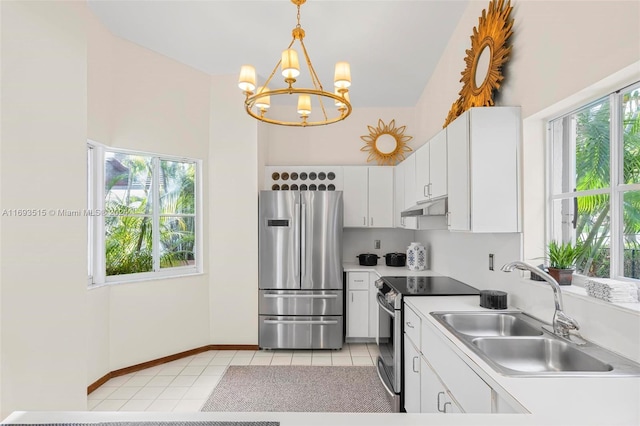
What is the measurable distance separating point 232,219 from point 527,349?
10.1 feet

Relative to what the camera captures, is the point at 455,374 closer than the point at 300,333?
Yes

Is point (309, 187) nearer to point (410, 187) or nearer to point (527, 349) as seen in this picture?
point (410, 187)

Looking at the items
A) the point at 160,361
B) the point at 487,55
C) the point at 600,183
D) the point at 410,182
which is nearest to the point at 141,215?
the point at 160,361

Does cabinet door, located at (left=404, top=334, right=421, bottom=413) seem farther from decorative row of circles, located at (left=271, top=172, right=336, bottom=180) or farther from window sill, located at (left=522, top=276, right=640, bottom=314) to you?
decorative row of circles, located at (left=271, top=172, right=336, bottom=180)

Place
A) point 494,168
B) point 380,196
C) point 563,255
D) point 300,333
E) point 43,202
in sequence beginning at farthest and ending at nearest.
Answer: point 380,196, point 300,333, point 494,168, point 563,255, point 43,202

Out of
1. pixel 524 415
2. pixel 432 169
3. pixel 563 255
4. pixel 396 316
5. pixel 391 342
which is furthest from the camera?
pixel 432 169

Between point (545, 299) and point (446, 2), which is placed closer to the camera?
point (545, 299)

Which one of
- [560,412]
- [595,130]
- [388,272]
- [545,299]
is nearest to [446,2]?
[595,130]

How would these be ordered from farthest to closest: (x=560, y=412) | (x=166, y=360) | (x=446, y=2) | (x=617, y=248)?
(x=166, y=360)
(x=446, y=2)
(x=617, y=248)
(x=560, y=412)

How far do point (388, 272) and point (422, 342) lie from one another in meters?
1.63

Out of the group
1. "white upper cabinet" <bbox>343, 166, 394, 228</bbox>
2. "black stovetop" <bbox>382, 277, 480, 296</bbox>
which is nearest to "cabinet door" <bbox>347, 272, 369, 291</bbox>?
"white upper cabinet" <bbox>343, 166, 394, 228</bbox>

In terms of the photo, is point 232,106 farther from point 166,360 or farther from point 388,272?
point 166,360

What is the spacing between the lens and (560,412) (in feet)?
3.11

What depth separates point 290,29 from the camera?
9.98ft
